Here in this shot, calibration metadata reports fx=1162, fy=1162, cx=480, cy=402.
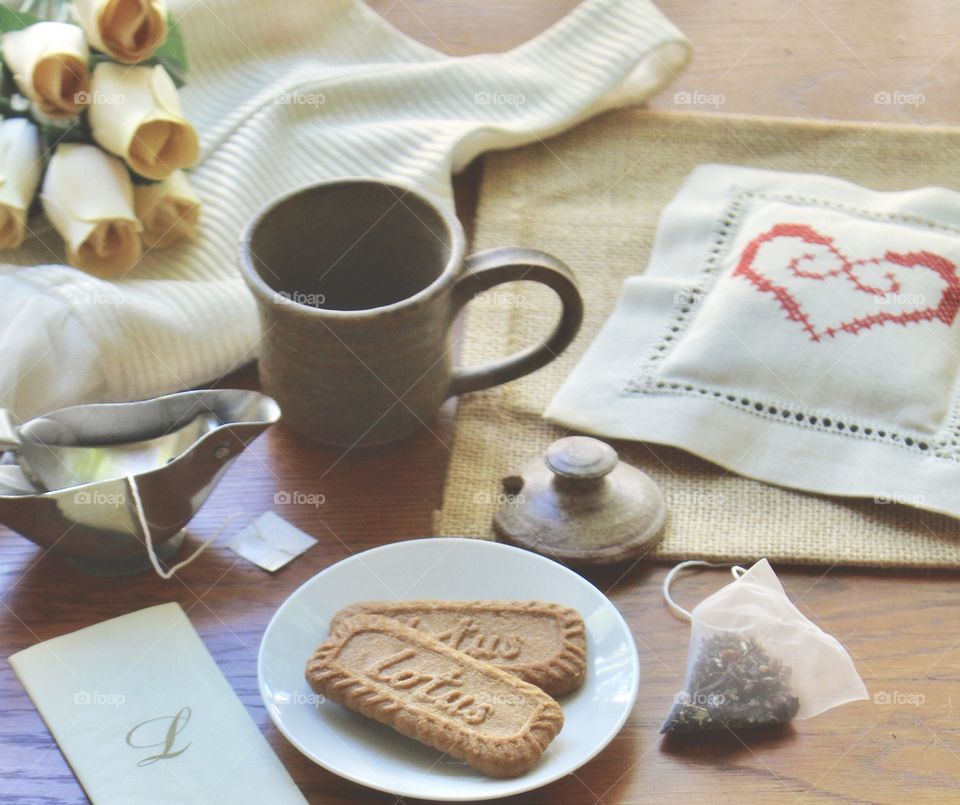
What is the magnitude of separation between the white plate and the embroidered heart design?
0.29m

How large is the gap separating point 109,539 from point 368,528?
0.53 ft

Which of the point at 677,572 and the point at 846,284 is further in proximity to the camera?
the point at 846,284

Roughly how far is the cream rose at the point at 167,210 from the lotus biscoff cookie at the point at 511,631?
1.25ft

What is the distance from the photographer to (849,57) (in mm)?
1224

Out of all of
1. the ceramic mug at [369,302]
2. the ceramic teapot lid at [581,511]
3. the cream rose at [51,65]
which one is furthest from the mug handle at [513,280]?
the cream rose at [51,65]

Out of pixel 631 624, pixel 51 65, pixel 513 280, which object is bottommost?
pixel 631 624

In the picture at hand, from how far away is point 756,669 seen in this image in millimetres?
627

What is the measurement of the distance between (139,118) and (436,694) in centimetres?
48

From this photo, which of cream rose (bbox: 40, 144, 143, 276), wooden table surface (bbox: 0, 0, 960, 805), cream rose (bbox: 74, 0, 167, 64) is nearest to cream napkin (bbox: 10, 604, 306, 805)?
wooden table surface (bbox: 0, 0, 960, 805)

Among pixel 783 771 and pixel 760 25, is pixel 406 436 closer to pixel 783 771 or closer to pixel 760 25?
pixel 783 771

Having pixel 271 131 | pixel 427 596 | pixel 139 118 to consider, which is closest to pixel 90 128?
pixel 139 118

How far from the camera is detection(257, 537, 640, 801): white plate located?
582mm

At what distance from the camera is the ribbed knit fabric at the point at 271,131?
31.6 inches

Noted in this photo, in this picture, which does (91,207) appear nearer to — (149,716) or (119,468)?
(119,468)
